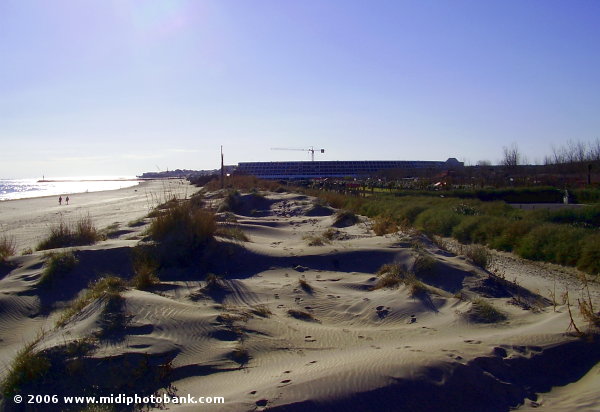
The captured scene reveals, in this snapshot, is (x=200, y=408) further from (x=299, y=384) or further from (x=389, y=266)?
(x=389, y=266)

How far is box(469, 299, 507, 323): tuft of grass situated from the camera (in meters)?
7.79

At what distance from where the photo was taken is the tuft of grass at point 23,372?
5746 millimetres

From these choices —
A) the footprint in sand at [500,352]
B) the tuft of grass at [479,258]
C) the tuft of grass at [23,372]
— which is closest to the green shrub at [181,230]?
the tuft of grass at [23,372]

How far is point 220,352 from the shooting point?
649 cm

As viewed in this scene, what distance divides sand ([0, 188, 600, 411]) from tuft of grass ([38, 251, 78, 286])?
0.21 metres

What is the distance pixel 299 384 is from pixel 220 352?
1528 mm

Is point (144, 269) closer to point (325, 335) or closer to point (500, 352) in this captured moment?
point (325, 335)

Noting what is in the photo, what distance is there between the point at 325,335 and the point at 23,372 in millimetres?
3663

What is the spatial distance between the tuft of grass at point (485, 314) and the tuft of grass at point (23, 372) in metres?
5.66

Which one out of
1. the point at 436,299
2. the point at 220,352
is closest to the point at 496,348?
the point at 436,299

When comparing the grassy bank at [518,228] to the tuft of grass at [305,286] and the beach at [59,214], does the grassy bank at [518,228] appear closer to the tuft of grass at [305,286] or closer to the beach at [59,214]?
the tuft of grass at [305,286]

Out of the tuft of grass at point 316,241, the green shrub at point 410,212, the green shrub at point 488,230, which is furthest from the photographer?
the green shrub at point 410,212

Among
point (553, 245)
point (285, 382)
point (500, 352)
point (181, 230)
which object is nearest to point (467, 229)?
point (553, 245)

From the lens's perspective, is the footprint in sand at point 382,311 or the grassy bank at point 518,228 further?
the grassy bank at point 518,228
